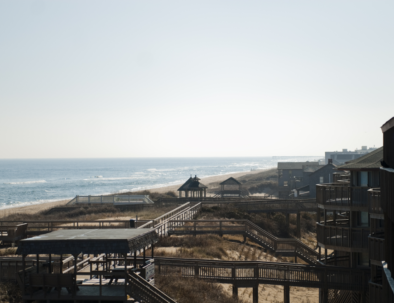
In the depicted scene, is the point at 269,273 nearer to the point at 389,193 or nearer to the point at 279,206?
the point at 389,193

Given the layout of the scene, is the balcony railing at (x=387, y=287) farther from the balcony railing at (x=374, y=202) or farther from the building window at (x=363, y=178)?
the building window at (x=363, y=178)

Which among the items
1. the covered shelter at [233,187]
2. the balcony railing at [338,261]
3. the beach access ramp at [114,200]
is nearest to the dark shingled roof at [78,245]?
the balcony railing at [338,261]

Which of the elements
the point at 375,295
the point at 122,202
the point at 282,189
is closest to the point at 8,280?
the point at 375,295

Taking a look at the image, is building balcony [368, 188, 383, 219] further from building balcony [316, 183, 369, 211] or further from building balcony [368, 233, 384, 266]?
building balcony [316, 183, 369, 211]

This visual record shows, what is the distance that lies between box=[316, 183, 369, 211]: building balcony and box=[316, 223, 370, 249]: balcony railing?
99cm

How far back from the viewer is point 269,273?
20.0m

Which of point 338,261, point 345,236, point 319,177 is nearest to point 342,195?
point 345,236

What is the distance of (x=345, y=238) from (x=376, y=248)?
194 inches

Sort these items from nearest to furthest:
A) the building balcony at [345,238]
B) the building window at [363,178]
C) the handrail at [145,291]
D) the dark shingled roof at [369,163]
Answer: the handrail at [145,291], the dark shingled roof at [369,163], the building balcony at [345,238], the building window at [363,178]

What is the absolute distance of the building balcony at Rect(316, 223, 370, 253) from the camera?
1986cm

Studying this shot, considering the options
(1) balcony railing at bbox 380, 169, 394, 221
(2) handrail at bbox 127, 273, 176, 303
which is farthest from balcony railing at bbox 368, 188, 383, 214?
A: (2) handrail at bbox 127, 273, 176, 303

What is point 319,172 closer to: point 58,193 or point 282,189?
point 282,189

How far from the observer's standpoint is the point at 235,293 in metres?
20.0

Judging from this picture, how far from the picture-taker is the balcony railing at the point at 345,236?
783 inches
